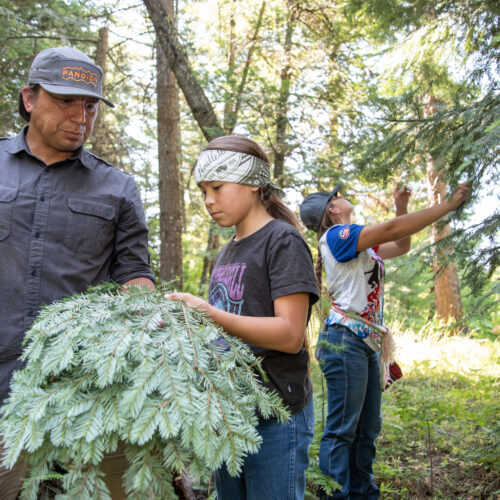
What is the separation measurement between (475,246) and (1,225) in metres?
3.08

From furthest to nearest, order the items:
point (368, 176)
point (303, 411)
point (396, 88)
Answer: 1. point (396, 88)
2. point (368, 176)
3. point (303, 411)

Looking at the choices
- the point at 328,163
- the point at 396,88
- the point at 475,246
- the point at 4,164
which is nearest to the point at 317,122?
the point at 328,163

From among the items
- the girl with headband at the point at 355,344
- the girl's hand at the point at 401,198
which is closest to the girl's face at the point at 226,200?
the girl with headband at the point at 355,344

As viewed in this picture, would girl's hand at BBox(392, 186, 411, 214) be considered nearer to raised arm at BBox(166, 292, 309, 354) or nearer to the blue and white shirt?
the blue and white shirt

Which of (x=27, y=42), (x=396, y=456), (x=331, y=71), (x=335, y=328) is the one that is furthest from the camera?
(x=27, y=42)

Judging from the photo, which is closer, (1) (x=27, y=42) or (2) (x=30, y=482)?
(2) (x=30, y=482)

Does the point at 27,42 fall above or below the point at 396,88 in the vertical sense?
above

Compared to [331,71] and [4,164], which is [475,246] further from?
[331,71]

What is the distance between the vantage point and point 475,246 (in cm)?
331

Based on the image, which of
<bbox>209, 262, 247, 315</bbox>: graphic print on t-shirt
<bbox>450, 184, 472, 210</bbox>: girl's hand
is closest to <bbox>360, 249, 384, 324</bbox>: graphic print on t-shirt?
<bbox>450, 184, 472, 210</bbox>: girl's hand

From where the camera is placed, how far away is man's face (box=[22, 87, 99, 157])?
2.20 m

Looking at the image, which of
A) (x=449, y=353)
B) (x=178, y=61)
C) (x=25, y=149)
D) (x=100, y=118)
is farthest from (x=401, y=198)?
(x=100, y=118)

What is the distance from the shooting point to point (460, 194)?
299cm

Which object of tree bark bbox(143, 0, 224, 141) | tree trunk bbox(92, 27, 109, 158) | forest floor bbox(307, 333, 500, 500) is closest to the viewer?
forest floor bbox(307, 333, 500, 500)
